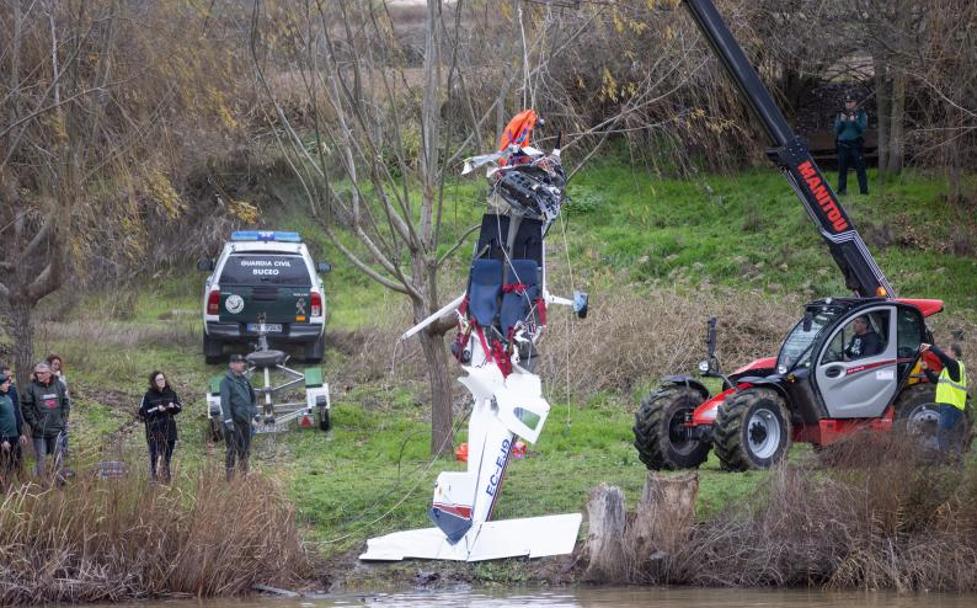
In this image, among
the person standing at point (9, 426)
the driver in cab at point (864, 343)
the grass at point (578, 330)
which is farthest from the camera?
the driver in cab at point (864, 343)

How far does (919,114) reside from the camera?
2798 centimetres

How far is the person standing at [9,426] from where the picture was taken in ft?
50.1

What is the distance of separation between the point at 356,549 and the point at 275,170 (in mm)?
17771

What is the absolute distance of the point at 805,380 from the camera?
15984 millimetres

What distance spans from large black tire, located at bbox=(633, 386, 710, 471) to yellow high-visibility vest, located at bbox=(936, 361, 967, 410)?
8.40 ft

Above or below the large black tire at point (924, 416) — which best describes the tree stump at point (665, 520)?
below

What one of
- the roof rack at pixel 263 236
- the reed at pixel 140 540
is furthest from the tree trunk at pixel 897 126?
the reed at pixel 140 540

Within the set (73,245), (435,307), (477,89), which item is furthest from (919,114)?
(73,245)

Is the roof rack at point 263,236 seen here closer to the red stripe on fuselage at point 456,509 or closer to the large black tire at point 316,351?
the large black tire at point 316,351

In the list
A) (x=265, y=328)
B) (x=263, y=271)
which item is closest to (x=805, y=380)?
(x=265, y=328)

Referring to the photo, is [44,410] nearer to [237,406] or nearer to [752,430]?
[237,406]

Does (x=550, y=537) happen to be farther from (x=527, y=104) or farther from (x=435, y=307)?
(x=527, y=104)

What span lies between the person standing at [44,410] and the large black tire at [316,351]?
8140 mm

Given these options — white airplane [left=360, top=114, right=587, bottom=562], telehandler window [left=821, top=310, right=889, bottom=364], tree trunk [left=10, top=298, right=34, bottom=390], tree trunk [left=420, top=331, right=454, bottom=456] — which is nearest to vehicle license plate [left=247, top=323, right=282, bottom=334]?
tree trunk [left=10, top=298, right=34, bottom=390]
